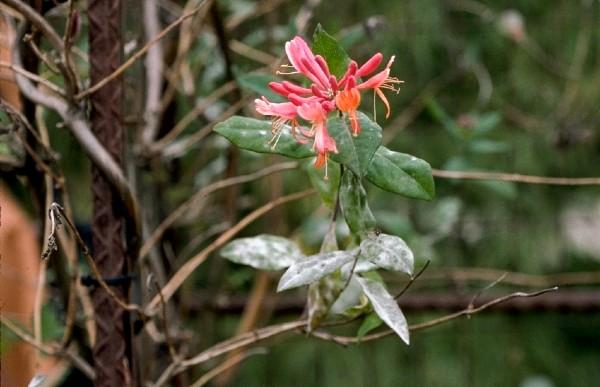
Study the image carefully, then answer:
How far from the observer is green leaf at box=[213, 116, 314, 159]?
484 mm

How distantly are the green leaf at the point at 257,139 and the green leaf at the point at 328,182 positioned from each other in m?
0.05

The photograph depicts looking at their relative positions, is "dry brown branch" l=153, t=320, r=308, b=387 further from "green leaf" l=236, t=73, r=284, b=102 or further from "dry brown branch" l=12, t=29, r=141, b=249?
"green leaf" l=236, t=73, r=284, b=102

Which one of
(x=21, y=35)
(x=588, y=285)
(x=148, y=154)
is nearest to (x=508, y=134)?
(x=588, y=285)

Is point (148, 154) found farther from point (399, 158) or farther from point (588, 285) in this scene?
point (588, 285)

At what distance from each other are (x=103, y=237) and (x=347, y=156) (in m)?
0.22

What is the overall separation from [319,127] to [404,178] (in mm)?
72

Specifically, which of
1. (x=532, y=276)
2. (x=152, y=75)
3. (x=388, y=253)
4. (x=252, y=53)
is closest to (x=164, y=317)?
(x=388, y=253)

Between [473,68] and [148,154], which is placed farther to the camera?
[473,68]

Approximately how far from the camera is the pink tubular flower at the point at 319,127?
0.42m

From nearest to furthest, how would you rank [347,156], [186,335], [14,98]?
[347,156], [186,335], [14,98]

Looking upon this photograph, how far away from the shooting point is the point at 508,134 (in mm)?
1521

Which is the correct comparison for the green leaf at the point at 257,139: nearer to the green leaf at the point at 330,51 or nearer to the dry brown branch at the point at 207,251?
Result: the green leaf at the point at 330,51

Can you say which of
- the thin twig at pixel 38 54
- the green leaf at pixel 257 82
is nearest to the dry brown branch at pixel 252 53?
the green leaf at pixel 257 82

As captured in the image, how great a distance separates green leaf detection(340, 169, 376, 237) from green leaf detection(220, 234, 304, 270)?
12 centimetres
